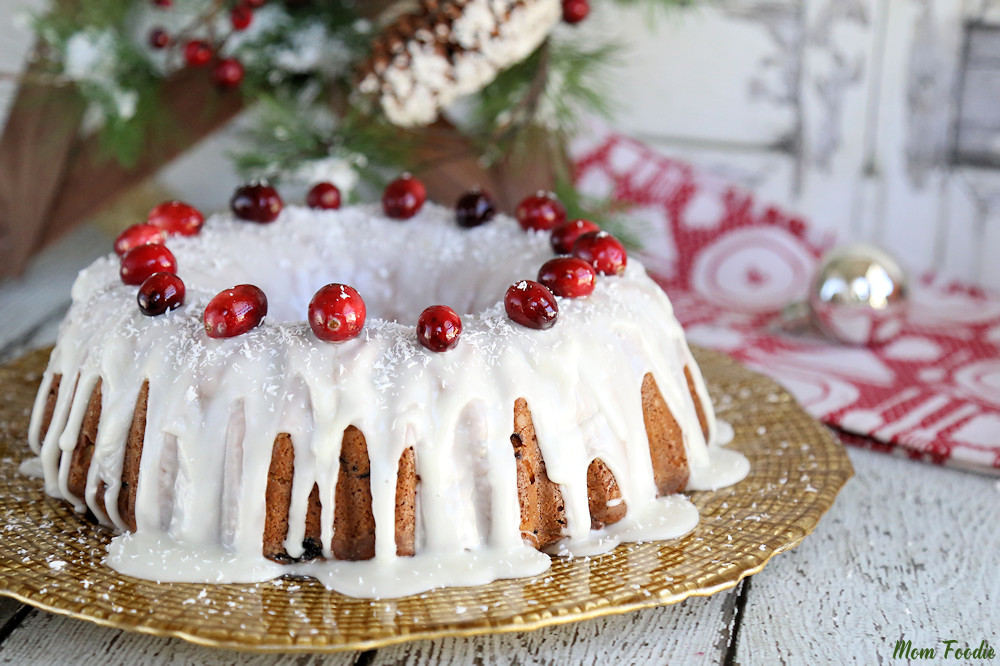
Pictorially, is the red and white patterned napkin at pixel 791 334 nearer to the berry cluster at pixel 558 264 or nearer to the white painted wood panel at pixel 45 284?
the berry cluster at pixel 558 264

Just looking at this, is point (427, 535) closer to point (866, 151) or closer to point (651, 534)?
point (651, 534)

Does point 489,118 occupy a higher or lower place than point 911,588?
higher

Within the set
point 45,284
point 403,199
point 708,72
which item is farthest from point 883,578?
point 45,284

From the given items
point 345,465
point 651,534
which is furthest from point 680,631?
point 345,465

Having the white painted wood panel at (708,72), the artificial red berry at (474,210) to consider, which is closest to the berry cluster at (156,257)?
the artificial red berry at (474,210)

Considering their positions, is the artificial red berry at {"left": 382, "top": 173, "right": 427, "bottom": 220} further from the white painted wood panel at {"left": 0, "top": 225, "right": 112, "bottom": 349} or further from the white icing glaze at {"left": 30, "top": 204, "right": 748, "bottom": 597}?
the white painted wood panel at {"left": 0, "top": 225, "right": 112, "bottom": 349}
